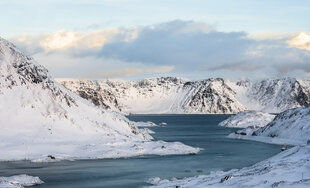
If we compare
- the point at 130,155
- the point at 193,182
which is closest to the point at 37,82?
the point at 130,155

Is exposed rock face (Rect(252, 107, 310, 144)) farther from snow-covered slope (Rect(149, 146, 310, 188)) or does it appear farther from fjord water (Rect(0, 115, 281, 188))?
snow-covered slope (Rect(149, 146, 310, 188))

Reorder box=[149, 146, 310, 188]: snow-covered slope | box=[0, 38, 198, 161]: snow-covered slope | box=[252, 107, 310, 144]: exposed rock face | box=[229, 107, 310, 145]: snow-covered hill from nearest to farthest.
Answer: box=[149, 146, 310, 188]: snow-covered slope → box=[0, 38, 198, 161]: snow-covered slope → box=[229, 107, 310, 145]: snow-covered hill → box=[252, 107, 310, 144]: exposed rock face

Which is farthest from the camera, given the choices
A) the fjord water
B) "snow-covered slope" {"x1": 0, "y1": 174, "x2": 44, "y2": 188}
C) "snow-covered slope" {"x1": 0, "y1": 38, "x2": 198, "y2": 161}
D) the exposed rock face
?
the exposed rock face

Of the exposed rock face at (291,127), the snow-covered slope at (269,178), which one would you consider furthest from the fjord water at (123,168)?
the exposed rock face at (291,127)

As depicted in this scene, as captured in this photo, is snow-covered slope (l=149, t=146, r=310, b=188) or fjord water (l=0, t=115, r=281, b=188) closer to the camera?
snow-covered slope (l=149, t=146, r=310, b=188)

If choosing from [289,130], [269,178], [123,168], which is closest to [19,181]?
[123,168]

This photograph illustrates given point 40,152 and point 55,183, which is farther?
point 40,152

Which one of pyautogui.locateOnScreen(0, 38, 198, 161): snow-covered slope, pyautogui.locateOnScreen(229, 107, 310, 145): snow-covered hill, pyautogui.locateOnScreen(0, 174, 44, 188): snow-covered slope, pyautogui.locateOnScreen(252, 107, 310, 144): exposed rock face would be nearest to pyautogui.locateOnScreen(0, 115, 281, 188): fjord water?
pyautogui.locateOnScreen(0, 174, 44, 188): snow-covered slope

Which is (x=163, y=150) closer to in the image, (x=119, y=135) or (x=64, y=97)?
(x=119, y=135)
